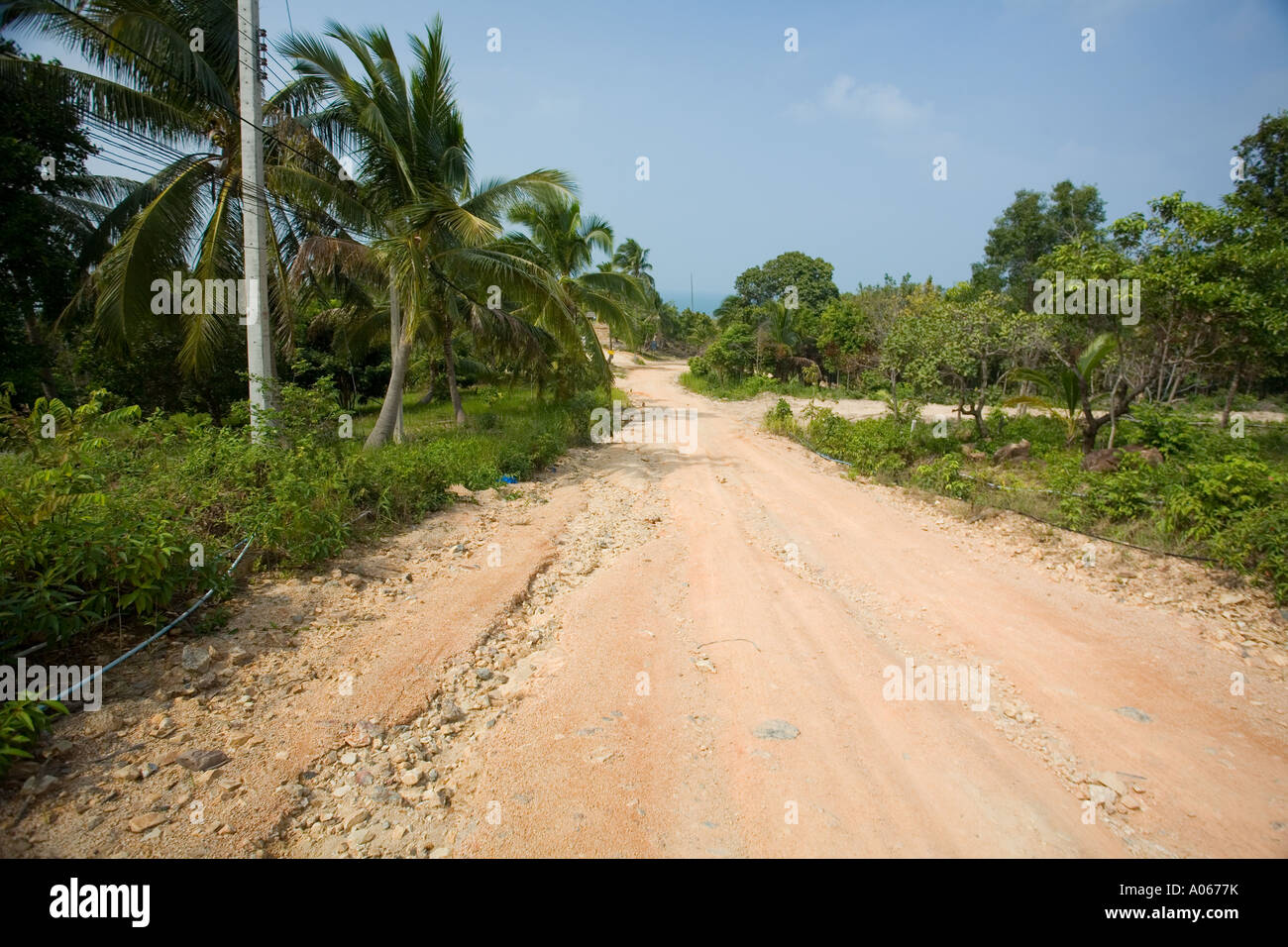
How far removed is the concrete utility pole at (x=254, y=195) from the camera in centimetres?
766

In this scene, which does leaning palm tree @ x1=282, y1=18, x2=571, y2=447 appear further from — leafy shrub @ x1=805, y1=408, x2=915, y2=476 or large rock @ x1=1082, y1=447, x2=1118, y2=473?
large rock @ x1=1082, y1=447, x2=1118, y2=473

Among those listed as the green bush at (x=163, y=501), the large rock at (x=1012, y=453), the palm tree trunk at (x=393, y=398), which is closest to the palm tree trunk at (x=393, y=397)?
the palm tree trunk at (x=393, y=398)

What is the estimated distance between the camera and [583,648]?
4.79m

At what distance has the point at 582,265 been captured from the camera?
20.3 m

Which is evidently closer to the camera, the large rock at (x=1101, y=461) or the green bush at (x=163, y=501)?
the green bush at (x=163, y=501)

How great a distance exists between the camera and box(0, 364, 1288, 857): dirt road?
2.87 m

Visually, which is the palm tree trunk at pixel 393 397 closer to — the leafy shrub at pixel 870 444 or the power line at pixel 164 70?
the power line at pixel 164 70

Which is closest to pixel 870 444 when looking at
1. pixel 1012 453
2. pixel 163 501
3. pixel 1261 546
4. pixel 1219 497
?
pixel 1012 453

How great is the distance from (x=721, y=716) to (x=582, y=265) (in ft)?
61.3

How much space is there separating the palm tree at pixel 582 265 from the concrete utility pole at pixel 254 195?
608 cm

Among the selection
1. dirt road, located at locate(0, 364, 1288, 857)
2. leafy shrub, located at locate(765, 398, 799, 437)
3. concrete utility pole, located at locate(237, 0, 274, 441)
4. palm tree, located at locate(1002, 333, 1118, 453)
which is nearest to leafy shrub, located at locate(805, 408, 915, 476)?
leafy shrub, located at locate(765, 398, 799, 437)

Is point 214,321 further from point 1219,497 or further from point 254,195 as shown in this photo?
point 1219,497
